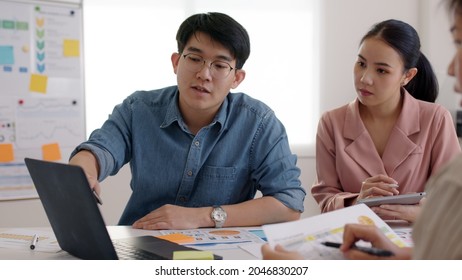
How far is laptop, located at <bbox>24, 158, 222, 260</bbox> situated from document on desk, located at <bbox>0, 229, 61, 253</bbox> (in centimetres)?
6

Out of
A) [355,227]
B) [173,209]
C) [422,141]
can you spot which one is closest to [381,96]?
[422,141]

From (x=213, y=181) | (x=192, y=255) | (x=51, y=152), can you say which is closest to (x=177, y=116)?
(x=213, y=181)

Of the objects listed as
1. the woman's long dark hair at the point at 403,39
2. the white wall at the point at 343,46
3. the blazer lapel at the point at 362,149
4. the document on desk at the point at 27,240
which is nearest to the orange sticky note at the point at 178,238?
the document on desk at the point at 27,240

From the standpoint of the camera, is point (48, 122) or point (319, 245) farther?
point (48, 122)

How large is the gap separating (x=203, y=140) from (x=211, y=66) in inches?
9.7

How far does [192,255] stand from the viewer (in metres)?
1.33

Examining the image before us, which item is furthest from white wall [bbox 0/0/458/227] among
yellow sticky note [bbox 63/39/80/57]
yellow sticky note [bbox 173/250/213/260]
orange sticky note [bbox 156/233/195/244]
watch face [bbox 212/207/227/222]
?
yellow sticky note [bbox 173/250/213/260]

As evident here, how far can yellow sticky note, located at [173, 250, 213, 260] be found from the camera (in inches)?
51.8

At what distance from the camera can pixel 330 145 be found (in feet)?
7.26

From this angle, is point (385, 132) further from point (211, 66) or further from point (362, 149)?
point (211, 66)

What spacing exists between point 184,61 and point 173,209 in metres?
0.50

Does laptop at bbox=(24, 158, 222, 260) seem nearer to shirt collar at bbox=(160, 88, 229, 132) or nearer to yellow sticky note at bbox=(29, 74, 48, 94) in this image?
shirt collar at bbox=(160, 88, 229, 132)
